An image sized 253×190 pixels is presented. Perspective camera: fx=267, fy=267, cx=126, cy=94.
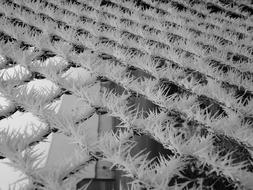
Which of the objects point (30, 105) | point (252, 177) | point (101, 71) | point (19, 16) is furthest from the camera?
point (19, 16)

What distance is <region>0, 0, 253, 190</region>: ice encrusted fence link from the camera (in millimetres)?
522

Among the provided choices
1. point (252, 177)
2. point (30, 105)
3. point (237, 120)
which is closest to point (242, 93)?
point (237, 120)

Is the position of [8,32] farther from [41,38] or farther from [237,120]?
[237,120]

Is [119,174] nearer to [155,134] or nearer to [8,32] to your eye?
Answer: [155,134]

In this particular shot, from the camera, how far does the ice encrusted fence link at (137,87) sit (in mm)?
522

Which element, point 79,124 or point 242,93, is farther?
point 242,93

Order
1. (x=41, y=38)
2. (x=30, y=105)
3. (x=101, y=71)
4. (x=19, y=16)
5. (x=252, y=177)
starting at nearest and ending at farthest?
(x=252, y=177) → (x=30, y=105) → (x=101, y=71) → (x=41, y=38) → (x=19, y=16)

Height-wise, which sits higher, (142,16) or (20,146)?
(142,16)

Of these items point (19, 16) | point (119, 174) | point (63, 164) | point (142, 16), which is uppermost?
point (142, 16)

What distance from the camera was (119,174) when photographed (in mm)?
706

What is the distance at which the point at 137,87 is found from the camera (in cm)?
76

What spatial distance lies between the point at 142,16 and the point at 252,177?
3.40ft

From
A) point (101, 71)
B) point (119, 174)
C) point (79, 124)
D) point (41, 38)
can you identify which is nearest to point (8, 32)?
point (41, 38)

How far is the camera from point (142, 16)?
1.35m
